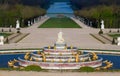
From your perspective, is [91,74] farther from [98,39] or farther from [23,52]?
[98,39]

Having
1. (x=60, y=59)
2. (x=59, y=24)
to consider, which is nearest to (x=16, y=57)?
(x=60, y=59)

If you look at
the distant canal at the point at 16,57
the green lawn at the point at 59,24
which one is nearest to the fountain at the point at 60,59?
the distant canal at the point at 16,57

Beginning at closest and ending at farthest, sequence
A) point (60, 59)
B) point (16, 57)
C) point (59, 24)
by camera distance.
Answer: point (60, 59), point (16, 57), point (59, 24)

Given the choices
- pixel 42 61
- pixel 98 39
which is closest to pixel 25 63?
pixel 42 61

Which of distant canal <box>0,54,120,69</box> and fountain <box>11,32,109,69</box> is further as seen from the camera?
distant canal <box>0,54,120,69</box>

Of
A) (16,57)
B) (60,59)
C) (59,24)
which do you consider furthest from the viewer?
(59,24)

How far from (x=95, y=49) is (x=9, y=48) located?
5.31m

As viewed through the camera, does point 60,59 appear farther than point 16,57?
No

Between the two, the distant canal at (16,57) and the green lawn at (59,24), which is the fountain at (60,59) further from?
the green lawn at (59,24)

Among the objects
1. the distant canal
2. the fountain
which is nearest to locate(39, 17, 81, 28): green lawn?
the distant canal

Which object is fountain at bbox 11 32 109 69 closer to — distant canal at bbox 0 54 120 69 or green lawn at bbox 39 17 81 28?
distant canal at bbox 0 54 120 69

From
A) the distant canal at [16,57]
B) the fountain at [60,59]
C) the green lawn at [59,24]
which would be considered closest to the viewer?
the fountain at [60,59]

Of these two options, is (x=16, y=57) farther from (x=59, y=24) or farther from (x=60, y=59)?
(x=59, y=24)

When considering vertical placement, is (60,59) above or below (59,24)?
above
